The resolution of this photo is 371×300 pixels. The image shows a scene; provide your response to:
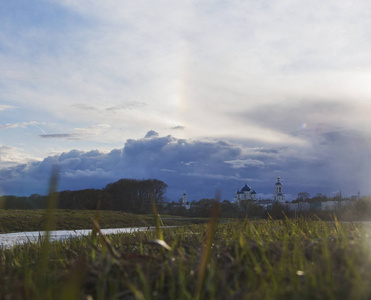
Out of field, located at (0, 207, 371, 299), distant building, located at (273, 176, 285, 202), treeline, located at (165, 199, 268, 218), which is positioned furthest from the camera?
distant building, located at (273, 176, 285, 202)

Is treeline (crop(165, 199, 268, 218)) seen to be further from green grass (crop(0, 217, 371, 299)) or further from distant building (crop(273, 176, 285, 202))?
distant building (crop(273, 176, 285, 202))

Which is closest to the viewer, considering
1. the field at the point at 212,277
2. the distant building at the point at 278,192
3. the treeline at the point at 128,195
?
the field at the point at 212,277

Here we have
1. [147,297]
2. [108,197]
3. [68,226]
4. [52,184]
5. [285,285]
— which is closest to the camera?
[52,184]

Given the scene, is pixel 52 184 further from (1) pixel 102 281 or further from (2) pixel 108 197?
(2) pixel 108 197

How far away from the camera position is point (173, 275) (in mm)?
2342

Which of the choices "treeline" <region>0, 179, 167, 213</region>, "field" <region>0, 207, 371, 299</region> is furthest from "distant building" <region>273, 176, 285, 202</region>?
"field" <region>0, 207, 371, 299</region>

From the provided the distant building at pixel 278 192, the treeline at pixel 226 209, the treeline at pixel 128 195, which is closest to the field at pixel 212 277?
the treeline at pixel 226 209

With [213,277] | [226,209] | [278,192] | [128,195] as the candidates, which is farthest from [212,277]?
[278,192]

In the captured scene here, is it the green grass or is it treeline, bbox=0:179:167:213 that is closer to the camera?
the green grass

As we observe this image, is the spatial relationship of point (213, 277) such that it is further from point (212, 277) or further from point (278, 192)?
point (278, 192)

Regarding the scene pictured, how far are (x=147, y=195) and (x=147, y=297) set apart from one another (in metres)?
45.4

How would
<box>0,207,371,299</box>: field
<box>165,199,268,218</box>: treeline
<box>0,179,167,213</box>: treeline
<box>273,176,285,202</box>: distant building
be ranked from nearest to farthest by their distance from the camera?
<box>0,207,371,299</box>: field < <box>165,199,268,218</box>: treeline < <box>0,179,167,213</box>: treeline < <box>273,176,285,202</box>: distant building

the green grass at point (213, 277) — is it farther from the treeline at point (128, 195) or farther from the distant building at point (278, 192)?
the distant building at point (278, 192)

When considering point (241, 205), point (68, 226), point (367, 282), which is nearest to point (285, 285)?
point (367, 282)
